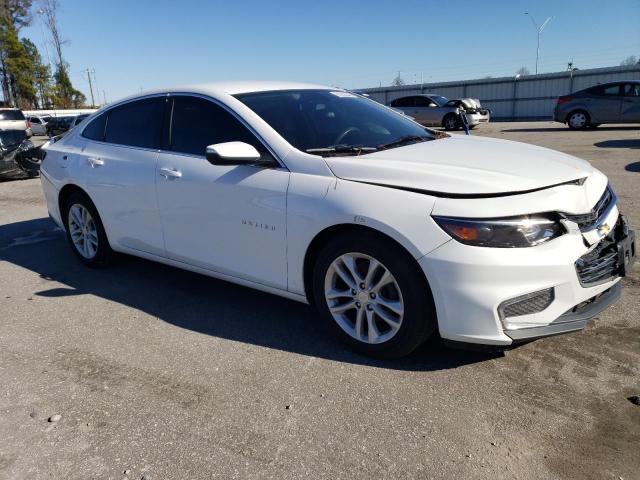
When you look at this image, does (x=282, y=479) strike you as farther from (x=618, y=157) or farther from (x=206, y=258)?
(x=618, y=157)

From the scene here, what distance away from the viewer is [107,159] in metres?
4.64

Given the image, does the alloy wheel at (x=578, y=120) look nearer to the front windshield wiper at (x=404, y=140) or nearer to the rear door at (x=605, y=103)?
the rear door at (x=605, y=103)

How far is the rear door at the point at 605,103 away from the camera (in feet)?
57.2

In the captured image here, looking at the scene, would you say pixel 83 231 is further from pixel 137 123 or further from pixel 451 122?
pixel 451 122

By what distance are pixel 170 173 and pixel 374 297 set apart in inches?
73.2

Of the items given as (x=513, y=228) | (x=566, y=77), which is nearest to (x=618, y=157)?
(x=513, y=228)

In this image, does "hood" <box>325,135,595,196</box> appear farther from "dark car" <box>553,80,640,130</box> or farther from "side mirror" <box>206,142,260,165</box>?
"dark car" <box>553,80,640,130</box>

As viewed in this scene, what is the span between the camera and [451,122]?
2223 centimetres

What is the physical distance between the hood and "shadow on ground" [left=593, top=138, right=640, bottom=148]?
A: 10.7 metres

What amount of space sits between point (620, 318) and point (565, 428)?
1.38 metres

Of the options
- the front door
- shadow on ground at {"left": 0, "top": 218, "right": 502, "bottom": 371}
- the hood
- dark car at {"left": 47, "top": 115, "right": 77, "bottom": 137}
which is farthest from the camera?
dark car at {"left": 47, "top": 115, "right": 77, "bottom": 137}

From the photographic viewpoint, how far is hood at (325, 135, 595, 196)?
280cm

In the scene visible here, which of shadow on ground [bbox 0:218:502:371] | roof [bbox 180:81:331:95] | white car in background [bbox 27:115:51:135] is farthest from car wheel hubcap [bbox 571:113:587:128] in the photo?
white car in background [bbox 27:115:51:135]

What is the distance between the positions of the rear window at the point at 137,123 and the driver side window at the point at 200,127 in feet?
0.61
